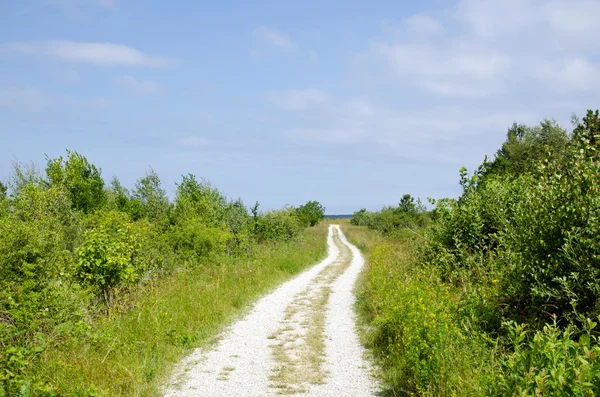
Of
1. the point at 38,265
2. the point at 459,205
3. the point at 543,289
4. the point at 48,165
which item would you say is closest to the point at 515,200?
the point at 459,205

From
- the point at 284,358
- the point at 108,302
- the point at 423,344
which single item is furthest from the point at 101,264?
the point at 423,344

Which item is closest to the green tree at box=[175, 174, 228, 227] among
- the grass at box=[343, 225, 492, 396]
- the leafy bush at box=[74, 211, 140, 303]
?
the leafy bush at box=[74, 211, 140, 303]

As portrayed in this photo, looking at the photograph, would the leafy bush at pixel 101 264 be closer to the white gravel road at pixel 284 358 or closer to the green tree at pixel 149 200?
the white gravel road at pixel 284 358

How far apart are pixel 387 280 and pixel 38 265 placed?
853cm

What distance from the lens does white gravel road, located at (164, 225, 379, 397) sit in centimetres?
623

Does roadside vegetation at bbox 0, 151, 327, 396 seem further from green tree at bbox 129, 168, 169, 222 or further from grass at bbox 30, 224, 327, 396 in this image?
green tree at bbox 129, 168, 169, 222

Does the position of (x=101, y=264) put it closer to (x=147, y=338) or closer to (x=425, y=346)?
(x=147, y=338)

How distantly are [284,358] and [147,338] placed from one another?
253 centimetres

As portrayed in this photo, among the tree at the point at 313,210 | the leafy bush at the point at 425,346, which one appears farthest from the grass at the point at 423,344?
the tree at the point at 313,210

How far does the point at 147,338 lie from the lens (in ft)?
25.2

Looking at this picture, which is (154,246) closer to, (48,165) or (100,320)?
(100,320)

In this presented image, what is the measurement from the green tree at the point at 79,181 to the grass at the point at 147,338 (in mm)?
24792

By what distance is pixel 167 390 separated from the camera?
609cm

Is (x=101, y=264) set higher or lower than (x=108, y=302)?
higher
